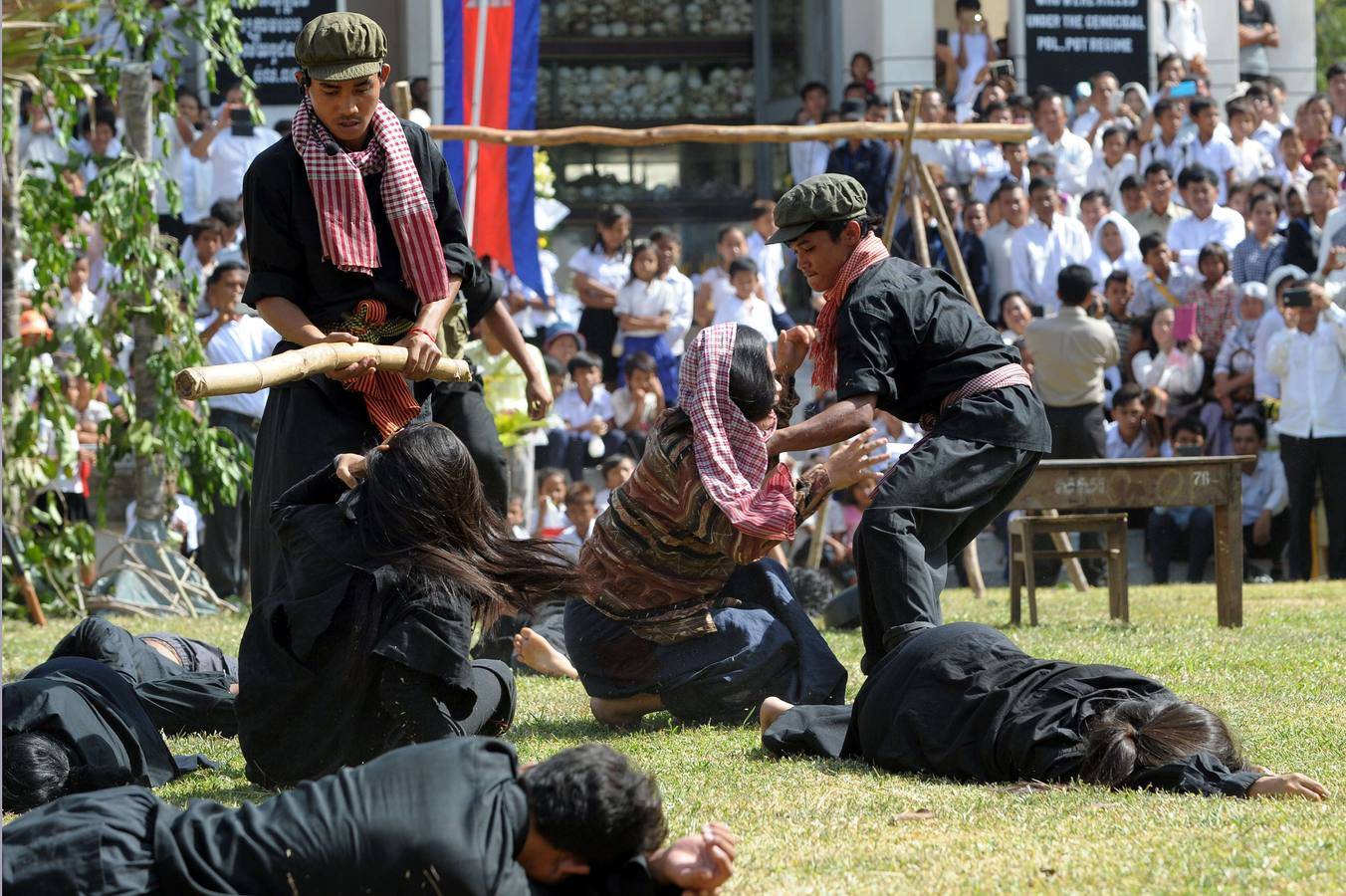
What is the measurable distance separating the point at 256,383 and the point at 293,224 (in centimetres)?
101

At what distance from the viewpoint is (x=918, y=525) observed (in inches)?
232

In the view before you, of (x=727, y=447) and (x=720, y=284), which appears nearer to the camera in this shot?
(x=727, y=447)

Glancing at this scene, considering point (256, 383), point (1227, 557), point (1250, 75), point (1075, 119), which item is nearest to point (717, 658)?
point (256, 383)

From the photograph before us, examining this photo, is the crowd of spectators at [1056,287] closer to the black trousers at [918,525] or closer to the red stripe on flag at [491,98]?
the red stripe on flag at [491,98]

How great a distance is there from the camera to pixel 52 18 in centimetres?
1045

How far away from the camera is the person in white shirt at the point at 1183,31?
18.2m

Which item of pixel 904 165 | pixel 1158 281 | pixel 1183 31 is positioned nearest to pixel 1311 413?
pixel 1158 281

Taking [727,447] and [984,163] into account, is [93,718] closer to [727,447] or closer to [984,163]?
[727,447]

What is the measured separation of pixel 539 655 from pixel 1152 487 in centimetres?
325

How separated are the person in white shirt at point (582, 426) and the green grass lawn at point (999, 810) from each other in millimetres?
5477

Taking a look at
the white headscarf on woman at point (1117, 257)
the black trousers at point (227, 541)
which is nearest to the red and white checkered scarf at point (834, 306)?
the black trousers at point (227, 541)

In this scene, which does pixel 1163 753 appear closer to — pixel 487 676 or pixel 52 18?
pixel 487 676

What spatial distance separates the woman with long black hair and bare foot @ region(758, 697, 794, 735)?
0.91m

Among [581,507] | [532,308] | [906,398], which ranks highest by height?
[532,308]
